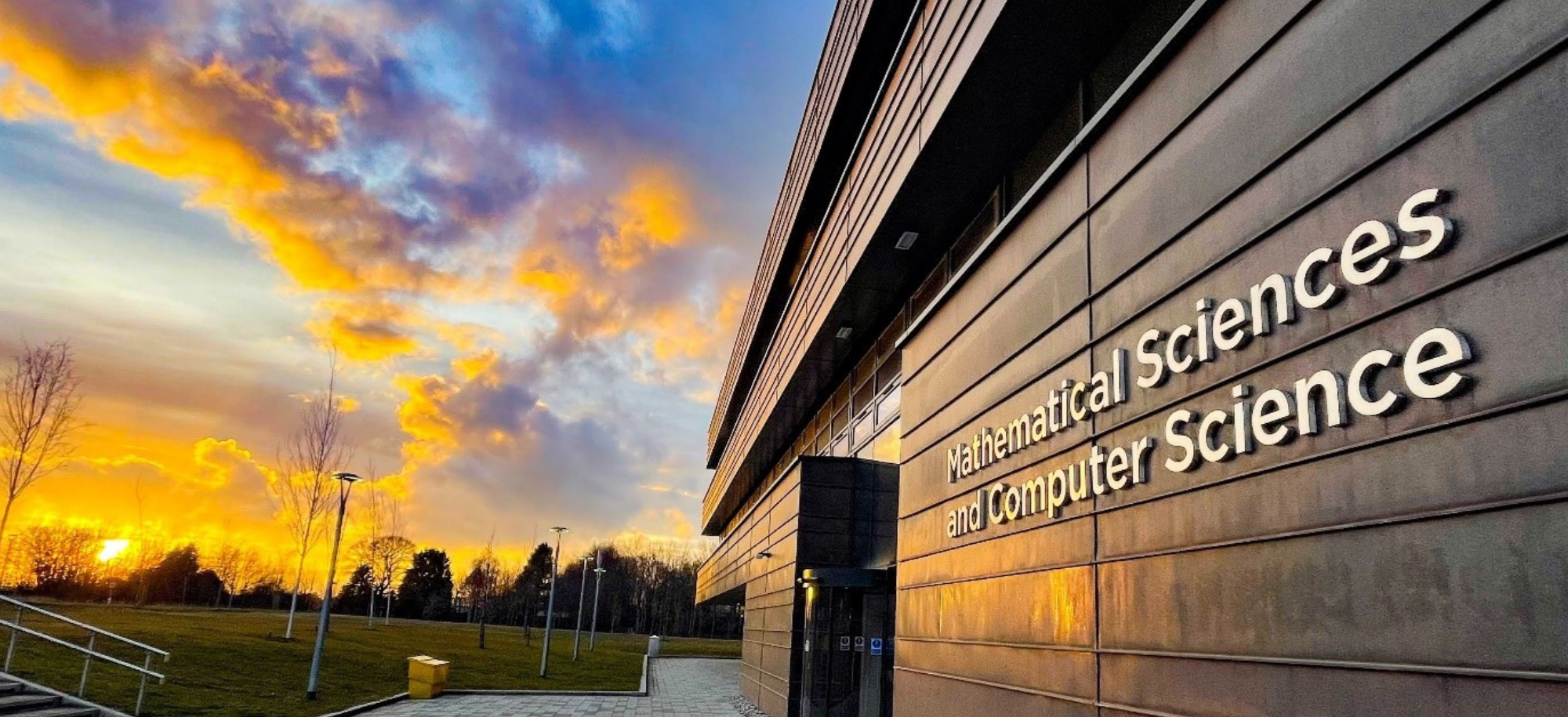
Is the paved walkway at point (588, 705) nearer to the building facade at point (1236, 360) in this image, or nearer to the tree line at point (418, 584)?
the building facade at point (1236, 360)

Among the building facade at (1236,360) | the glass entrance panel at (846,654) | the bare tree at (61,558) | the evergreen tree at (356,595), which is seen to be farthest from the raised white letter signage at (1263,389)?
the evergreen tree at (356,595)

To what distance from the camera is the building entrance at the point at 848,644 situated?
15867mm

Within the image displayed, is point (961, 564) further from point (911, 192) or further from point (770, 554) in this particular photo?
point (770, 554)

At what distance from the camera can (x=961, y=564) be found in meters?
8.91

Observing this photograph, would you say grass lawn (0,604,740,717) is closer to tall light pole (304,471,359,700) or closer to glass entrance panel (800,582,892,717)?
tall light pole (304,471,359,700)

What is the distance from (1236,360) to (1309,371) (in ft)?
1.87

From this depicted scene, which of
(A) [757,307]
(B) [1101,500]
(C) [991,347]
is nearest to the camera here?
(B) [1101,500]

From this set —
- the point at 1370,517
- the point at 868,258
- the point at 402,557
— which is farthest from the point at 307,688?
the point at 402,557

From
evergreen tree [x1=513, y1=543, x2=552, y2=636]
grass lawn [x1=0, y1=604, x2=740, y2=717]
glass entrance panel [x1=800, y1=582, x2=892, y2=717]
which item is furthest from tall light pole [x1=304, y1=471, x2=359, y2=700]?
evergreen tree [x1=513, y1=543, x2=552, y2=636]

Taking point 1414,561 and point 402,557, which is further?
point 402,557

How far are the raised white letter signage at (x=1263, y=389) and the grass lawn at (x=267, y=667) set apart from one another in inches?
669

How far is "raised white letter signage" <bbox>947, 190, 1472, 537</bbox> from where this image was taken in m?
3.83

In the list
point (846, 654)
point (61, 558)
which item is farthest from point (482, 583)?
point (846, 654)

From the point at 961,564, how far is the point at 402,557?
72.7 m
